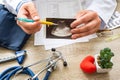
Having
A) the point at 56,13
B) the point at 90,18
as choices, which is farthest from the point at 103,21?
the point at 56,13

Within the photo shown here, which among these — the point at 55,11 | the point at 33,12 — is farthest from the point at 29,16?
the point at 55,11

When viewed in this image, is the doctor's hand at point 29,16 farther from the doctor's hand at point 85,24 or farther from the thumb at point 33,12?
the doctor's hand at point 85,24

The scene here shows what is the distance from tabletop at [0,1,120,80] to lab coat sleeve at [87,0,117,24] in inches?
3.4

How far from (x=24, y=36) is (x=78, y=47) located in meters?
0.19

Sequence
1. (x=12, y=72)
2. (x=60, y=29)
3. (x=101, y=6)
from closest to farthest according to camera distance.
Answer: (x=12, y=72)
(x=60, y=29)
(x=101, y=6)

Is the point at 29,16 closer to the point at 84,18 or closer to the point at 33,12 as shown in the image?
the point at 33,12

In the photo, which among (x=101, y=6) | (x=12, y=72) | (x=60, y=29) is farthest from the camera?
(x=101, y=6)

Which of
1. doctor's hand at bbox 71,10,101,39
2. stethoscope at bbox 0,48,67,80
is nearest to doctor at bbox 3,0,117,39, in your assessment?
doctor's hand at bbox 71,10,101,39

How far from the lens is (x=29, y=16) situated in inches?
30.3

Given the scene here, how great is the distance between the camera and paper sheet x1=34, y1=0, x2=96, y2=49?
2.61 ft

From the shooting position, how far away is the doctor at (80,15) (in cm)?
75

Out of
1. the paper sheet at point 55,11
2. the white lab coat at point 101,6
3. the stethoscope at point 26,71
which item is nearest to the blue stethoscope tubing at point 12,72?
the stethoscope at point 26,71

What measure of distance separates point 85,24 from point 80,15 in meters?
0.04

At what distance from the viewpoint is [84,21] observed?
80cm
